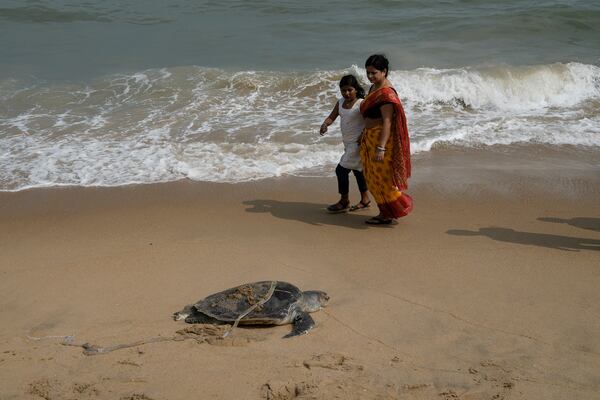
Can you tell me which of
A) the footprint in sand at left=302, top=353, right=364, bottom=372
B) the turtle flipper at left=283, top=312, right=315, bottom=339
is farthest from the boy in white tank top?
the footprint in sand at left=302, top=353, right=364, bottom=372

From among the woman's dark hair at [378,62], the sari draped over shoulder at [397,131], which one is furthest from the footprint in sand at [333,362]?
the woman's dark hair at [378,62]

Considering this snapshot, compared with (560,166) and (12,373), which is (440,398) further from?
(560,166)

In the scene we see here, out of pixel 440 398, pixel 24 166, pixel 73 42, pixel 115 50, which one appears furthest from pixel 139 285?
pixel 73 42

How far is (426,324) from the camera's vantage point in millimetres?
3641

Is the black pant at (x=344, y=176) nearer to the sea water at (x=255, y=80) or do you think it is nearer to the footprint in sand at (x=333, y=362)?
the sea water at (x=255, y=80)

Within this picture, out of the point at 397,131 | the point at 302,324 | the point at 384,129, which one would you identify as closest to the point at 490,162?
the point at 397,131

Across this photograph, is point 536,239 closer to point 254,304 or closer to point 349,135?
point 349,135

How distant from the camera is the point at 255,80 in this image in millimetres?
10219

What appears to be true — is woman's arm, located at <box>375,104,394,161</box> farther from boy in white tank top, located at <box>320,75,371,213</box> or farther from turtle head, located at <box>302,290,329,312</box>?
turtle head, located at <box>302,290,329,312</box>

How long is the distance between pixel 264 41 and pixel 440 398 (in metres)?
11.2

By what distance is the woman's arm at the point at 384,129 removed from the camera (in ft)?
16.1

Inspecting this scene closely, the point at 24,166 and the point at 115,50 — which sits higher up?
the point at 115,50

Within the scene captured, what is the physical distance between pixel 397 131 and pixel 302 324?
204 centimetres

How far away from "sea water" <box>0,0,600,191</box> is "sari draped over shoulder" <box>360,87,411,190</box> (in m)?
1.63
